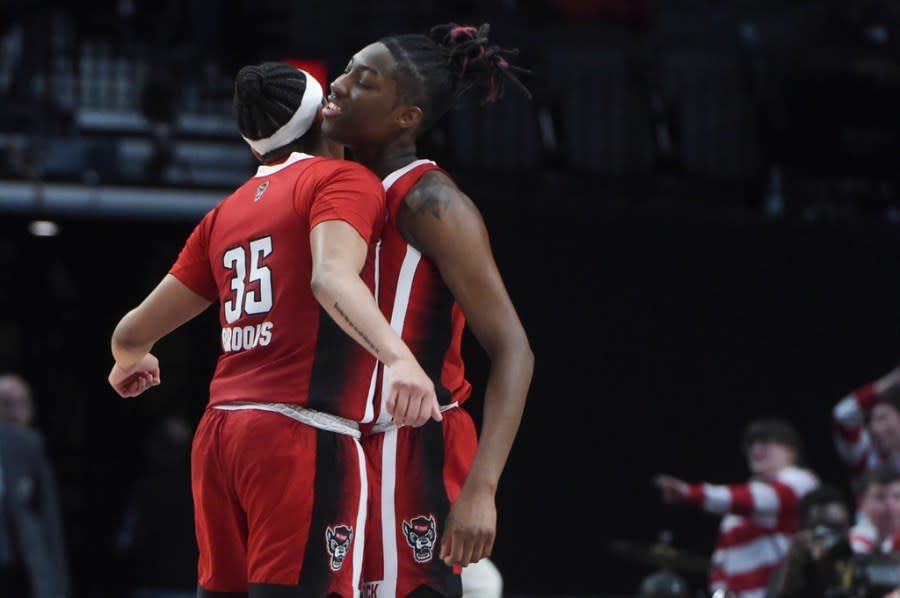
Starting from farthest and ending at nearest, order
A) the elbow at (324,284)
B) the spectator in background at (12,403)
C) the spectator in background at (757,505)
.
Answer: the spectator in background at (12,403), the spectator in background at (757,505), the elbow at (324,284)

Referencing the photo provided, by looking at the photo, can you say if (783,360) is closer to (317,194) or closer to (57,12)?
(57,12)

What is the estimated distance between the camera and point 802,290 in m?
10.4

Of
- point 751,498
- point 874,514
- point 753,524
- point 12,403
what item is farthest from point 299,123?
point 12,403

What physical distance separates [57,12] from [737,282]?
17.4 feet

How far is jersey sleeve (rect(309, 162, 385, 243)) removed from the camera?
2.95 m

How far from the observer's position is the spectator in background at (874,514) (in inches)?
252

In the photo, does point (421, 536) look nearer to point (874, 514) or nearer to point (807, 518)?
point (807, 518)

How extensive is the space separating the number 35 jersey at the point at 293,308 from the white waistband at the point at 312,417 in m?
0.01

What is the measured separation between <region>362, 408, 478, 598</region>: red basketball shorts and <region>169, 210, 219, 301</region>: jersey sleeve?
0.54m

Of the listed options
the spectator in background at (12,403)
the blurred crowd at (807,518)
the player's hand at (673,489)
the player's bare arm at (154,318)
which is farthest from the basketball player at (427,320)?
the spectator in background at (12,403)

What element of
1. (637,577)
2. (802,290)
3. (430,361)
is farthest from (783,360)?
(430,361)

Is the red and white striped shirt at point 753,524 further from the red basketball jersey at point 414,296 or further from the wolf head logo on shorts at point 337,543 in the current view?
the wolf head logo on shorts at point 337,543

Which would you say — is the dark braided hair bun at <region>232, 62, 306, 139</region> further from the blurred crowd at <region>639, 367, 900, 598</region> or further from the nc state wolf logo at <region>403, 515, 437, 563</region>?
the blurred crowd at <region>639, 367, 900, 598</region>

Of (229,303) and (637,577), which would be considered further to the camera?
(637,577)
